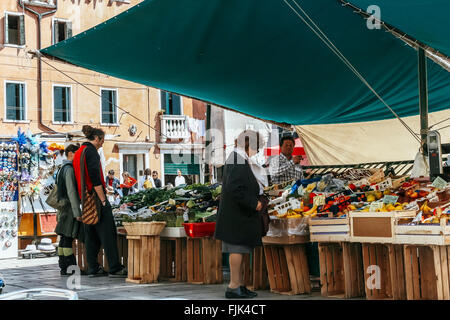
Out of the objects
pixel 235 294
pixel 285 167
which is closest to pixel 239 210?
pixel 235 294

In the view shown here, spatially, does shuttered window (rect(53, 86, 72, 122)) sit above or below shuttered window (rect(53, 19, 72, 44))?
below

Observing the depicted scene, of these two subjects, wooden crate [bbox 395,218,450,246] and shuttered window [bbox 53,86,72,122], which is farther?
shuttered window [bbox 53,86,72,122]

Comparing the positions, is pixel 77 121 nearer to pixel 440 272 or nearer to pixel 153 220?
pixel 153 220

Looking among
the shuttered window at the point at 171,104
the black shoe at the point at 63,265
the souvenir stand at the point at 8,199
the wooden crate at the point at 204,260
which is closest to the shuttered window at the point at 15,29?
the shuttered window at the point at 171,104

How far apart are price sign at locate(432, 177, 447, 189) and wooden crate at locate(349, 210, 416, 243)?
646 mm

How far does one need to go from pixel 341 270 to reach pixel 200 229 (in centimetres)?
169

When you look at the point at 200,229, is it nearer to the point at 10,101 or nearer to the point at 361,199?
the point at 361,199

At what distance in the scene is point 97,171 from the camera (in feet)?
24.7

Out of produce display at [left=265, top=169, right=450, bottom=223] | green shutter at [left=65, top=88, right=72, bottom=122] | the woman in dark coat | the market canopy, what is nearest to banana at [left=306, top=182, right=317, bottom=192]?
produce display at [left=265, top=169, right=450, bottom=223]

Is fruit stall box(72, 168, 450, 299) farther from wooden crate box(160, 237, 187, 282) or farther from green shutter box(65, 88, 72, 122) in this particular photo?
green shutter box(65, 88, 72, 122)

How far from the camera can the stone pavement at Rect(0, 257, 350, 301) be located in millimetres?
6168

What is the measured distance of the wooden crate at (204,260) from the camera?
279 inches

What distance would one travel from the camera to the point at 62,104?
88.2 ft

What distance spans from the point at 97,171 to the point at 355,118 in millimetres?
5530
